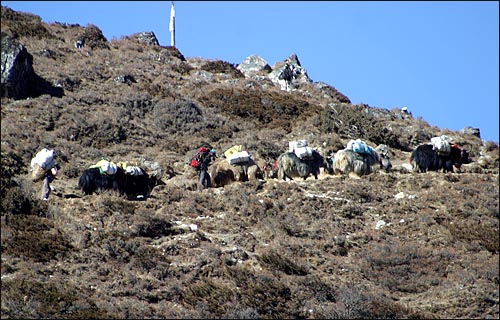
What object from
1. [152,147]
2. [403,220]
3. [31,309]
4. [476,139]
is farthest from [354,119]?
[31,309]

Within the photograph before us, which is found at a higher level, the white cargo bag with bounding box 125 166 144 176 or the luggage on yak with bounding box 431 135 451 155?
the luggage on yak with bounding box 431 135 451 155

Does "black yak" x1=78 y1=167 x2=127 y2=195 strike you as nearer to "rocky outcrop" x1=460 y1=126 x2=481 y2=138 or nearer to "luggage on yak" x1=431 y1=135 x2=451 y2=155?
"luggage on yak" x1=431 y1=135 x2=451 y2=155

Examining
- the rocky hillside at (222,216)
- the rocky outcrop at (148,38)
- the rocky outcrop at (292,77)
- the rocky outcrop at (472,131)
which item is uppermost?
the rocky outcrop at (148,38)

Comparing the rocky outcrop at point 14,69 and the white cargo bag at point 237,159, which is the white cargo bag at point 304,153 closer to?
the white cargo bag at point 237,159

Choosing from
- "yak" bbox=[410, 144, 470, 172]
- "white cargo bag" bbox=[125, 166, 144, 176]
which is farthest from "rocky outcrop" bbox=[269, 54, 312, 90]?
"white cargo bag" bbox=[125, 166, 144, 176]

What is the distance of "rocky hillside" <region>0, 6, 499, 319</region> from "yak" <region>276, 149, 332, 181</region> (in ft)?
2.36

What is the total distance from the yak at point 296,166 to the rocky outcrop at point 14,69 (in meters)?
13.6

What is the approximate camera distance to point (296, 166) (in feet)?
110

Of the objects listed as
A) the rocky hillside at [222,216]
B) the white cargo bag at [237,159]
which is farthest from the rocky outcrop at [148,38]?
the white cargo bag at [237,159]

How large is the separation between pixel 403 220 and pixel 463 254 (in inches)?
121

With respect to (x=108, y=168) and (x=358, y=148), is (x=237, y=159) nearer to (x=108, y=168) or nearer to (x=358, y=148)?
(x=358, y=148)

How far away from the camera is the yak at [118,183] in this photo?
97.5 feet

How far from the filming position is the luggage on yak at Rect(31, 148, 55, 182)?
30594 mm

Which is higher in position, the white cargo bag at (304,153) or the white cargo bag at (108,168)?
the white cargo bag at (304,153)
